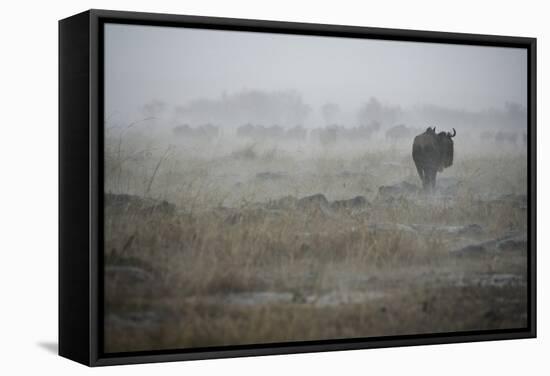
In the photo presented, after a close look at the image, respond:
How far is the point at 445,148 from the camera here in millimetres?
9477

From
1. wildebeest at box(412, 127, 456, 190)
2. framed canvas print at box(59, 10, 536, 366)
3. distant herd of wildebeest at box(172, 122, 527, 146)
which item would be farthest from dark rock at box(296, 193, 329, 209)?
wildebeest at box(412, 127, 456, 190)

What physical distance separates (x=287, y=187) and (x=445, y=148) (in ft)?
4.54

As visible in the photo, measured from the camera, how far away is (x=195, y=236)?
859 centimetres

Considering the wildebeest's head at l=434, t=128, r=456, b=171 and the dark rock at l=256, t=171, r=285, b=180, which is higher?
the wildebeest's head at l=434, t=128, r=456, b=171

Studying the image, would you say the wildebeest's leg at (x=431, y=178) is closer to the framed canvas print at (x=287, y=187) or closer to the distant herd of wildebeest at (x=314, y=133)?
the framed canvas print at (x=287, y=187)

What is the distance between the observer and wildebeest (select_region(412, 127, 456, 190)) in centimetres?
937

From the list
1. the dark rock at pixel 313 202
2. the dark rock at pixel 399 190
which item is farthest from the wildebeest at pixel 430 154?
the dark rock at pixel 313 202

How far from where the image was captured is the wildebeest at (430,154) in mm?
9367

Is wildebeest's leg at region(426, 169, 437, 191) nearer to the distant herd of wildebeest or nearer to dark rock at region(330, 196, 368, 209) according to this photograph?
the distant herd of wildebeest

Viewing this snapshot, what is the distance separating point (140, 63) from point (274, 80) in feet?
3.37

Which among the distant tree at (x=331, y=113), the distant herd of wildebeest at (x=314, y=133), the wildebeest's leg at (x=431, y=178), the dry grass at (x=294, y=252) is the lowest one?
the dry grass at (x=294, y=252)

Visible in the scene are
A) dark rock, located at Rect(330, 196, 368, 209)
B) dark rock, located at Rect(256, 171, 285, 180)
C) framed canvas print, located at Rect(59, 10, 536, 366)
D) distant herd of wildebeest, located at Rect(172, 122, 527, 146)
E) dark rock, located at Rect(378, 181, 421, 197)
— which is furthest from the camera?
dark rock, located at Rect(378, 181, 421, 197)

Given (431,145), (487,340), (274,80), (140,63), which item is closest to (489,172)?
(431,145)

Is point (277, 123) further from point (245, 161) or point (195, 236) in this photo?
point (195, 236)
